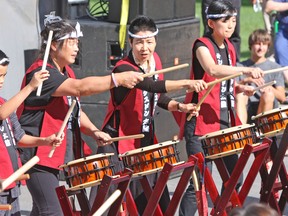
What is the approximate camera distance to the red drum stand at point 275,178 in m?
7.58

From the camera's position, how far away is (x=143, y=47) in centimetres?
725

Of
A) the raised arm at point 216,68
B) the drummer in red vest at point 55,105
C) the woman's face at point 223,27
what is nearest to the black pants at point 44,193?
the drummer in red vest at point 55,105

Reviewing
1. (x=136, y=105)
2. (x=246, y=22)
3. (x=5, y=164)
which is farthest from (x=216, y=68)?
(x=246, y=22)

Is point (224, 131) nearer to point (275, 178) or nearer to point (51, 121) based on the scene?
point (275, 178)

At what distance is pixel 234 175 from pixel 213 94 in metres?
0.77

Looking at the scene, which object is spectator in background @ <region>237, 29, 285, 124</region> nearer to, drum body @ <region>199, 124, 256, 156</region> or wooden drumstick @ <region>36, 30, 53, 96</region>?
drum body @ <region>199, 124, 256, 156</region>

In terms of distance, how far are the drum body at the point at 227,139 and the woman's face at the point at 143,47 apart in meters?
0.64

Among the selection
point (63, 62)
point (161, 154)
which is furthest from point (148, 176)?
point (63, 62)

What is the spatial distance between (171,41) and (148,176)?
240 centimetres

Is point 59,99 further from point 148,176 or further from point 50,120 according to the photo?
point 148,176

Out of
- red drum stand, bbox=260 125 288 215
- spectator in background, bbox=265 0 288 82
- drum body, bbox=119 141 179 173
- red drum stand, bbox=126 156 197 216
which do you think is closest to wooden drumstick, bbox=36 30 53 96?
drum body, bbox=119 141 179 173

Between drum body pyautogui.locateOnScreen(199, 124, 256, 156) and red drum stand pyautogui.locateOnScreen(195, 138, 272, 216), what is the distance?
0.30 ft

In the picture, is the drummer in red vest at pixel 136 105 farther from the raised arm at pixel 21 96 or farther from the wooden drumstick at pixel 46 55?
the raised arm at pixel 21 96

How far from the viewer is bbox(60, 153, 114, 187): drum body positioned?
21.5ft
